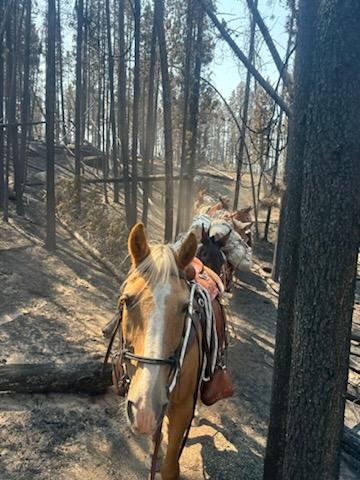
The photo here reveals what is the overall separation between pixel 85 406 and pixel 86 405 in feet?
0.07

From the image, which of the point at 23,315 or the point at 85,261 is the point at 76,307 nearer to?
the point at 23,315

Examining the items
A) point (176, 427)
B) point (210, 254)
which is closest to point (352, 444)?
point (176, 427)

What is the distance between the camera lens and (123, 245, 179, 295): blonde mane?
2.58 m

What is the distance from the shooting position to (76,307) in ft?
25.3

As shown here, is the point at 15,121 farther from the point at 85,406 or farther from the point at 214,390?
the point at 214,390

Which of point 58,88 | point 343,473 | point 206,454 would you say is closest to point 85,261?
point 206,454

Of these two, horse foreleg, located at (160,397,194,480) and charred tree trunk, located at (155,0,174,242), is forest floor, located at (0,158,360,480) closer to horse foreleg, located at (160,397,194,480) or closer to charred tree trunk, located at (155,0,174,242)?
horse foreleg, located at (160,397,194,480)

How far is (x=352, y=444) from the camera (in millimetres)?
3809

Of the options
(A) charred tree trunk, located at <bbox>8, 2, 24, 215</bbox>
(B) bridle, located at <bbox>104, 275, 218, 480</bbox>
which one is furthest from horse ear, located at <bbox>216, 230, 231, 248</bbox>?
(A) charred tree trunk, located at <bbox>8, 2, 24, 215</bbox>

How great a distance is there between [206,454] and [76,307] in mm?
4441

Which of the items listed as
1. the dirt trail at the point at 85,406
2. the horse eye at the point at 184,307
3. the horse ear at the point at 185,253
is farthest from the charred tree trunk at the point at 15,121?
the horse eye at the point at 184,307

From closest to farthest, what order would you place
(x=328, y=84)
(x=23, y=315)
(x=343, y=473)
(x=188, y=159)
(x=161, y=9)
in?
(x=328, y=84), (x=343, y=473), (x=23, y=315), (x=161, y=9), (x=188, y=159)

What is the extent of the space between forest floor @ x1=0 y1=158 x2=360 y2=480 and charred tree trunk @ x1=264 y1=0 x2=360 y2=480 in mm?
1787

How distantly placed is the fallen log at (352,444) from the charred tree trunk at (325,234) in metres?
1.64
